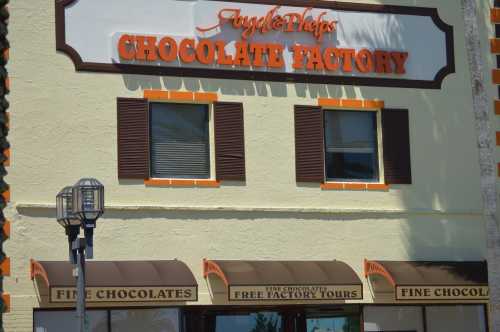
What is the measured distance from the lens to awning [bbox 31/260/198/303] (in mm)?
17531

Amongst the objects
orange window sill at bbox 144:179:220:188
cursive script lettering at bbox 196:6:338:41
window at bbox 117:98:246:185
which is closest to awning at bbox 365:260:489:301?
window at bbox 117:98:246:185

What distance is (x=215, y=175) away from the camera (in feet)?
64.7

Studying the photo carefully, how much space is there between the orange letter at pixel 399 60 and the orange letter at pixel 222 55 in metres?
3.51

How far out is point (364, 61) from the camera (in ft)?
69.4

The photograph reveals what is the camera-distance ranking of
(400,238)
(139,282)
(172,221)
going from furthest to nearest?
(400,238) < (172,221) < (139,282)

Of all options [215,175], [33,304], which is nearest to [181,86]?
[215,175]

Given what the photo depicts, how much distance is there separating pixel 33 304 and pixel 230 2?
22.5 feet

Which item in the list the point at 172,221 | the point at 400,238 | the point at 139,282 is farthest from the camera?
Answer: the point at 400,238

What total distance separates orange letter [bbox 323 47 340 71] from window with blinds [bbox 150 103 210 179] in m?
2.71

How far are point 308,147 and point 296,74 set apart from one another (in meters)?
1.46

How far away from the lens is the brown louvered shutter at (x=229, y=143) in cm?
1977

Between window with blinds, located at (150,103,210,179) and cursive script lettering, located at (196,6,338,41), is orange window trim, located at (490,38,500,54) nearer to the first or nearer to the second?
cursive script lettering, located at (196,6,338,41)

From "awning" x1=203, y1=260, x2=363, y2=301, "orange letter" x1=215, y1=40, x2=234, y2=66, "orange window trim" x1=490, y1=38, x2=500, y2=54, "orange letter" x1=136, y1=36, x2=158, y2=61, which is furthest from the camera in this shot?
"orange window trim" x1=490, y1=38, x2=500, y2=54

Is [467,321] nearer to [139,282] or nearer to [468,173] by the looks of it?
[468,173]
